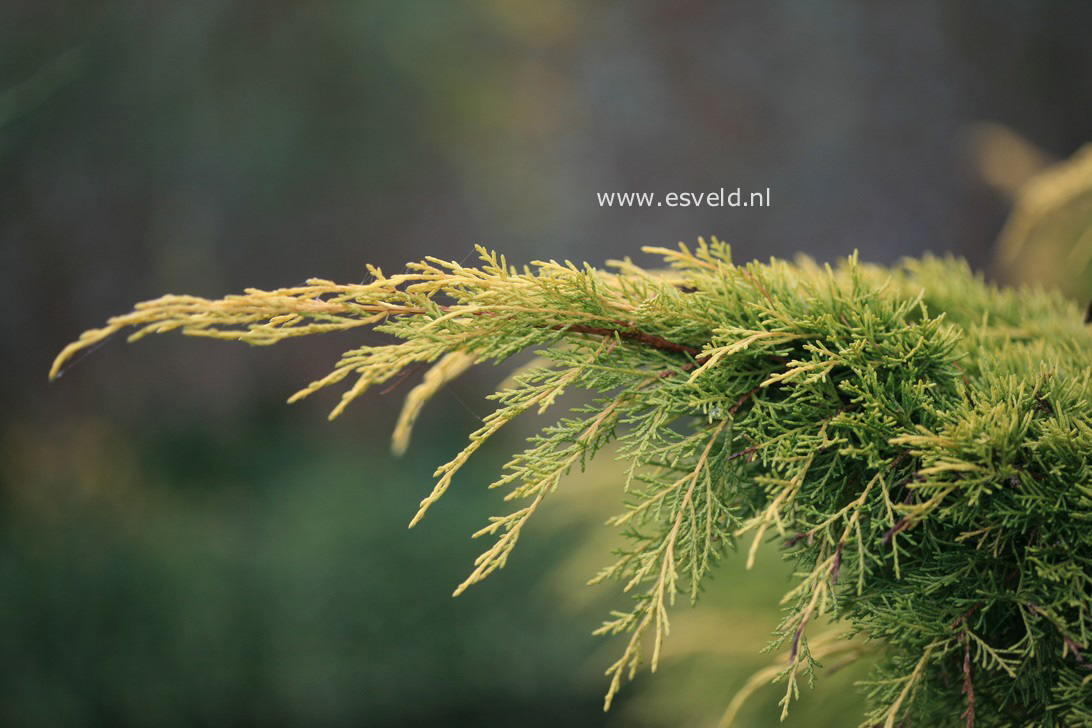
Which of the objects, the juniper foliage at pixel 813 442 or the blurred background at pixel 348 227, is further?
the blurred background at pixel 348 227

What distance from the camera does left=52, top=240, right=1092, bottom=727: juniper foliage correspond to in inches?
15.9

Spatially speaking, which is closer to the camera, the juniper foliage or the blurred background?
the juniper foliage

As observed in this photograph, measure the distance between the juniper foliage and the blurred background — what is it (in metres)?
1.67

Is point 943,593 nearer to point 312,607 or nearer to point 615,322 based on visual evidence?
point 615,322

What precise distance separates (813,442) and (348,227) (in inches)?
126

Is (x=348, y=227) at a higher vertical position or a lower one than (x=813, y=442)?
higher

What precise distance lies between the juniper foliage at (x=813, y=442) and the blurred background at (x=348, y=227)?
167 cm

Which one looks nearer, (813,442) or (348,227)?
(813,442)

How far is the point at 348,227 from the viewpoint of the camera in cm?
341

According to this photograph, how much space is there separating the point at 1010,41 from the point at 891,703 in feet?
12.5

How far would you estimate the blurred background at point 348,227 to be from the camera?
256 cm

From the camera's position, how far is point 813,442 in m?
0.42

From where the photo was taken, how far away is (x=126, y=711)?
2426mm

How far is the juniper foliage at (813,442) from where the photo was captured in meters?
0.40
